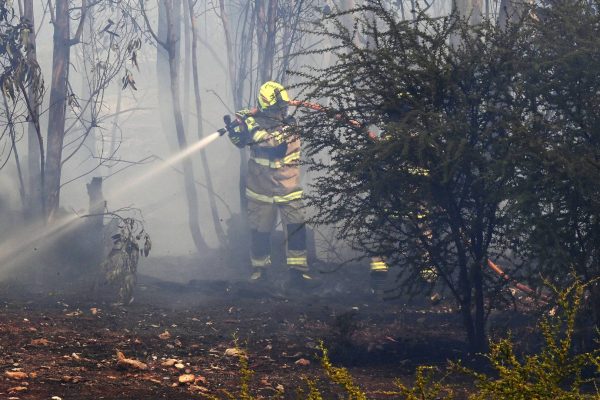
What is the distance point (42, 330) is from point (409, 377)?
3378 mm

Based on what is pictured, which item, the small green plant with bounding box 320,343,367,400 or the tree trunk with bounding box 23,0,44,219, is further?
the tree trunk with bounding box 23,0,44,219

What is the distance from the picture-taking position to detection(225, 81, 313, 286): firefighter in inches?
436

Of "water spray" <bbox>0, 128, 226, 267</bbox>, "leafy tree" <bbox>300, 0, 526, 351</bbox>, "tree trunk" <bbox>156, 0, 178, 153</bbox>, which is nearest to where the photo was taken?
"leafy tree" <bbox>300, 0, 526, 351</bbox>

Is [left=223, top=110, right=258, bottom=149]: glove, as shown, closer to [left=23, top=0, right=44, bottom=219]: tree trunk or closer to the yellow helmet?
the yellow helmet

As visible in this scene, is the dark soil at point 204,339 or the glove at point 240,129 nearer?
the dark soil at point 204,339

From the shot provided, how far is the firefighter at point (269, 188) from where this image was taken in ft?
36.3

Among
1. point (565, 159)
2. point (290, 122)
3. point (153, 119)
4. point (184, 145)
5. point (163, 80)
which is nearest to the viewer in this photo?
point (565, 159)

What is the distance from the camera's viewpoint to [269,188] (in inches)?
449

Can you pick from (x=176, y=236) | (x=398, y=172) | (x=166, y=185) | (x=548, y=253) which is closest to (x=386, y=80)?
(x=398, y=172)

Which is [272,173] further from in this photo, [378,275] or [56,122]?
[56,122]

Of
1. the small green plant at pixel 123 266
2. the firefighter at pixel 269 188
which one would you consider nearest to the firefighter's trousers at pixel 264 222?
the firefighter at pixel 269 188

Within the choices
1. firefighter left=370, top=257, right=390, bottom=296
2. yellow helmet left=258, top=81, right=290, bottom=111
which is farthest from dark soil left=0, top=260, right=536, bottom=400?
yellow helmet left=258, top=81, right=290, bottom=111

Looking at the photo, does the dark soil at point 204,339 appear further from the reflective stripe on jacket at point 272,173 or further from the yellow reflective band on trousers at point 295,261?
the reflective stripe on jacket at point 272,173

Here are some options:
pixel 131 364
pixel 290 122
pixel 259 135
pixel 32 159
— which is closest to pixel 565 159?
pixel 131 364
